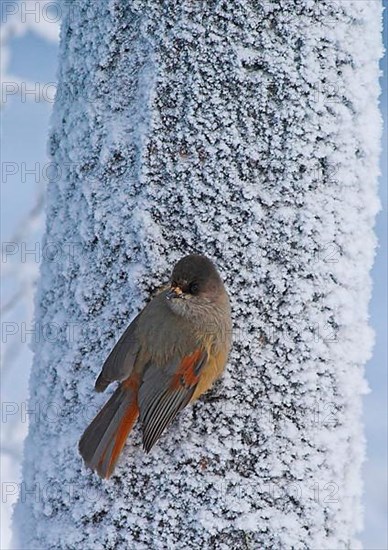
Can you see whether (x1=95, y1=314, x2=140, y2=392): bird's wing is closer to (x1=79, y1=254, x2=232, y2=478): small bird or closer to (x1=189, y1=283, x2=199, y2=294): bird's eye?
(x1=79, y1=254, x2=232, y2=478): small bird

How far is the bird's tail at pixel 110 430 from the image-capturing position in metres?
1.33

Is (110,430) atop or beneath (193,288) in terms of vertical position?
beneath

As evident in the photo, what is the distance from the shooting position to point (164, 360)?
1365mm

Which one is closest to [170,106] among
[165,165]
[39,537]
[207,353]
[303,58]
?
[165,165]

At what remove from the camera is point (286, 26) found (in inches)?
56.1

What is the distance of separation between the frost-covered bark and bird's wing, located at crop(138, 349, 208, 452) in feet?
0.16

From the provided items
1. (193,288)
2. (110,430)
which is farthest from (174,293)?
(110,430)

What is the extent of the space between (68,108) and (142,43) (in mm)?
226

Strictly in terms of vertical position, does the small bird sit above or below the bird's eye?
below

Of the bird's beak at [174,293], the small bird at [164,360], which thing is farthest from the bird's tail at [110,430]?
the bird's beak at [174,293]

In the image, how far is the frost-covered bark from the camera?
135 cm

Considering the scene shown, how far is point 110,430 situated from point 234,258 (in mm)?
348

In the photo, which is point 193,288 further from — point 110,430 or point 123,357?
point 110,430

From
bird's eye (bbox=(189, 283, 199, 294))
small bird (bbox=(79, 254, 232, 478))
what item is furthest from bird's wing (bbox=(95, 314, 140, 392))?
bird's eye (bbox=(189, 283, 199, 294))
